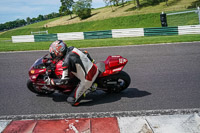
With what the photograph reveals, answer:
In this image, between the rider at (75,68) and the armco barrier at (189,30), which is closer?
the rider at (75,68)

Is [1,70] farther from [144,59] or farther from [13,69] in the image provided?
[144,59]

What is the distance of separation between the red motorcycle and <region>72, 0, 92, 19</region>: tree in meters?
66.3

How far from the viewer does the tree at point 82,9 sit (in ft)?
229

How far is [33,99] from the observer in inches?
229

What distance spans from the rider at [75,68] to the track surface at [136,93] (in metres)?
0.38

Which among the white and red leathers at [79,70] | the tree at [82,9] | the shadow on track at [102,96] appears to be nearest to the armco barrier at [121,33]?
the shadow on track at [102,96]

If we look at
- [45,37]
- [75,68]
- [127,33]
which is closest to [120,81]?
[75,68]

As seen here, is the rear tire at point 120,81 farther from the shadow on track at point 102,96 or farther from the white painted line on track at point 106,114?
the white painted line on track at point 106,114

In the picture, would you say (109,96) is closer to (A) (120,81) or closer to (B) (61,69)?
(A) (120,81)

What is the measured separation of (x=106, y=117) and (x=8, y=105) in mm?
2636

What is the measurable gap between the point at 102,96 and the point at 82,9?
67.6 meters

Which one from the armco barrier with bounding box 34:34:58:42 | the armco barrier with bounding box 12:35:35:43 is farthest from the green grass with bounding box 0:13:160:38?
the armco barrier with bounding box 12:35:35:43

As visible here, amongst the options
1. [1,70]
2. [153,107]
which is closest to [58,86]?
[153,107]

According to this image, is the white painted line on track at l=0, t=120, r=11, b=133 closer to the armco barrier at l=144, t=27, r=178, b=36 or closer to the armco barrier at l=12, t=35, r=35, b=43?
the armco barrier at l=144, t=27, r=178, b=36
